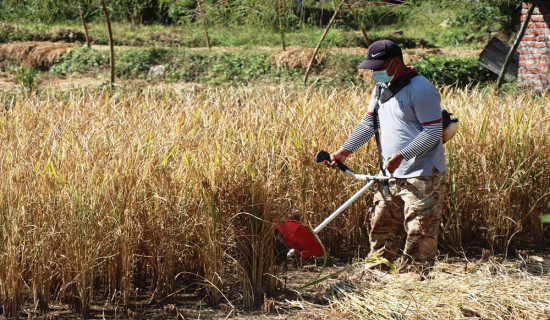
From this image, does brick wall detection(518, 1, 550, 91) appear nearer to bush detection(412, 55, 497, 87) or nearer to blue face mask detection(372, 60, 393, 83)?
bush detection(412, 55, 497, 87)

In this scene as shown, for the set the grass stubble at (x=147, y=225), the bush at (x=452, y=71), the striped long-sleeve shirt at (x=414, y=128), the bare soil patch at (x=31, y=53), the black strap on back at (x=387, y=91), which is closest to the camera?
the grass stubble at (x=147, y=225)

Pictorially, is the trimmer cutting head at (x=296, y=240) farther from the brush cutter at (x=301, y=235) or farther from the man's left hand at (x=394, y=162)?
the man's left hand at (x=394, y=162)

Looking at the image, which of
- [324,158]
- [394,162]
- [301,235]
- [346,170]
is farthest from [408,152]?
[301,235]

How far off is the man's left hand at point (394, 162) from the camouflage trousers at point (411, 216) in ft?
0.50

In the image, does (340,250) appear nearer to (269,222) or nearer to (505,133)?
(269,222)

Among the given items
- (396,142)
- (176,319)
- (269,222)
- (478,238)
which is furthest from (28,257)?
(478,238)

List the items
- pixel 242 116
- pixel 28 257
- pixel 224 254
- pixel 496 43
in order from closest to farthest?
pixel 28 257 < pixel 224 254 < pixel 242 116 < pixel 496 43

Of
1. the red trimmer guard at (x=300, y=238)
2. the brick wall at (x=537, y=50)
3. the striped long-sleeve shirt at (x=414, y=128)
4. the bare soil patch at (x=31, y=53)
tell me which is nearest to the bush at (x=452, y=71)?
the brick wall at (x=537, y=50)

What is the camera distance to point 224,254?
3.61 metres

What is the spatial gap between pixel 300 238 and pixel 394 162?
2.24ft

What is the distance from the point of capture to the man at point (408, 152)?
364 cm

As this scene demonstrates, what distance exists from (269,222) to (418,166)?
906 millimetres

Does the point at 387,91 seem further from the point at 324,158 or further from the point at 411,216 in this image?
the point at 411,216

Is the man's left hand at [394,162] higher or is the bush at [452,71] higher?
the man's left hand at [394,162]
